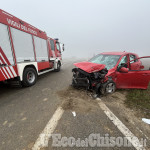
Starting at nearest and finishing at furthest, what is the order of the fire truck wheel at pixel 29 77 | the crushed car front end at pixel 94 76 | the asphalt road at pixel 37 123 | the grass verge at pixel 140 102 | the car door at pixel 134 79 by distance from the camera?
the asphalt road at pixel 37 123 → the grass verge at pixel 140 102 → the crushed car front end at pixel 94 76 → the car door at pixel 134 79 → the fire truck wheel at pixel 29 77

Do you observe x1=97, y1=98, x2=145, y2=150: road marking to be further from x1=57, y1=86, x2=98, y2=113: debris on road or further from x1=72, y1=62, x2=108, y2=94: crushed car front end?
x1=72, y1=62, x2=108, y2=94: crushed car front end

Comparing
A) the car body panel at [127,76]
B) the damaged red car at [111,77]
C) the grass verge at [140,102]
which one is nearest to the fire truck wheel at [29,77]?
the damaged red car at [111,77]

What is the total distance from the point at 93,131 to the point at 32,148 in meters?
1.17

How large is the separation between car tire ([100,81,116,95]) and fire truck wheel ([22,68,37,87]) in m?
3.44

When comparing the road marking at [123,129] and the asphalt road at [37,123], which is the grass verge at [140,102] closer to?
the road marking at [123,129]

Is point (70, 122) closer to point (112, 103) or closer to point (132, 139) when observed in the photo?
point (132, 139)

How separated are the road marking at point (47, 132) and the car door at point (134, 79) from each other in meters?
2.54

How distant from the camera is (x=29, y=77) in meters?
4.32

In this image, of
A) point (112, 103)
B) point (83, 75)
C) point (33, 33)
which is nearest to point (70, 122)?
point (112, 103)

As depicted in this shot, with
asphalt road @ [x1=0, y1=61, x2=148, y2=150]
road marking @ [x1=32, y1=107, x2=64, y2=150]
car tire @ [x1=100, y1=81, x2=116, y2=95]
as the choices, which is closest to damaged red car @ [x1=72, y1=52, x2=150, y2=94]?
car tire @ [x1=100, y1=81, x2=116, y2=95]

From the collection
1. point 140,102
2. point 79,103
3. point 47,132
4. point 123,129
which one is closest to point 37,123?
point 47,132

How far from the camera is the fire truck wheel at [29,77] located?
383 centimetres

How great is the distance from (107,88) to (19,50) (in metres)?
4.07

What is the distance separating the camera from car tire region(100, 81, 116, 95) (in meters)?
2.94
